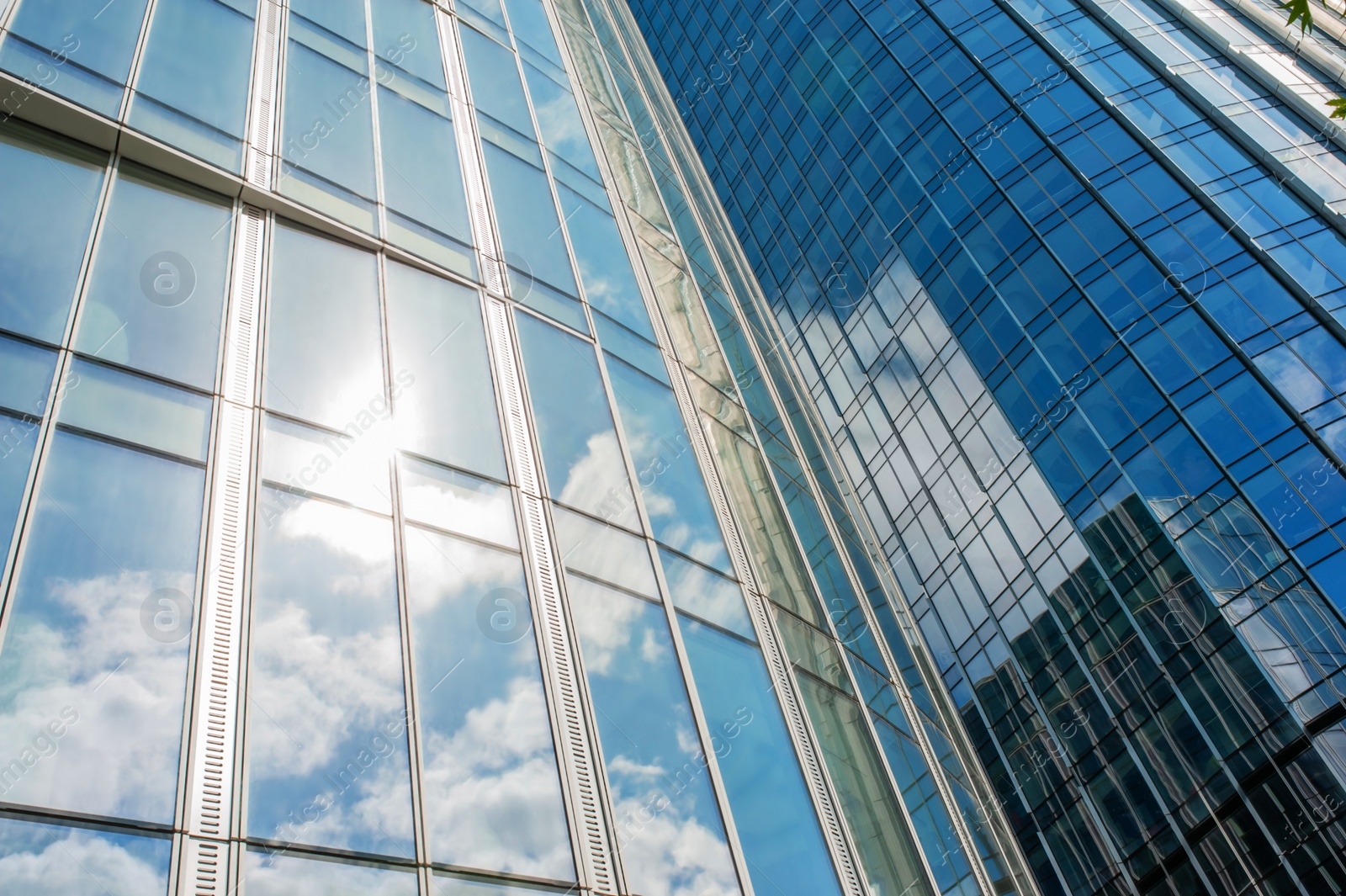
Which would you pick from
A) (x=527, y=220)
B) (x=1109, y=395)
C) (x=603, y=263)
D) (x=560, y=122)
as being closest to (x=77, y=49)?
(x=527, y=220)

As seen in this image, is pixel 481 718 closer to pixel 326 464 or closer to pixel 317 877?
pixel 317 877

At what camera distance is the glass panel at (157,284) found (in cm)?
891

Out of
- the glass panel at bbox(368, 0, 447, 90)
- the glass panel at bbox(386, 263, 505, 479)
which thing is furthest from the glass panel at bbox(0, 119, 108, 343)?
the glass panel at bbox(368, 0, 447, 90)

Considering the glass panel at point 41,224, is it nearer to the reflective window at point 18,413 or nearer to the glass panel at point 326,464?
the reflective window at point 18,413

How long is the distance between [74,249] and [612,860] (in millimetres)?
7053

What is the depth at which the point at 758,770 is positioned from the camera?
1054cm

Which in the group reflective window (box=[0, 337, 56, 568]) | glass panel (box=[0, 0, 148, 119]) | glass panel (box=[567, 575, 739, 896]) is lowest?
glass panel (box=[567, 575, 739, 896])

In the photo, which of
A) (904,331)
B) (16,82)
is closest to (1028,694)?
(904,331)

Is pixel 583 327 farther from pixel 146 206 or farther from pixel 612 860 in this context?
pixel 612 860

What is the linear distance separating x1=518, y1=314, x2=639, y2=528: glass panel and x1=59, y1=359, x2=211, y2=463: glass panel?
3883 mm

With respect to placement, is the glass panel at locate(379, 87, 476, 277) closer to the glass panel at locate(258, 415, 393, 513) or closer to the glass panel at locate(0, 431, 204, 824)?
the glass panel at locate(258, 415, 393, 513)

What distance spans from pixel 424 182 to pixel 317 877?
10.4m

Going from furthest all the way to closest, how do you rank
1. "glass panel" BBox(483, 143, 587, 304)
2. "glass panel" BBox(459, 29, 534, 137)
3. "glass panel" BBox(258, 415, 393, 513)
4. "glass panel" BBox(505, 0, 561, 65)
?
1. "glass panel" BBox(505, 0, 561, 65)
2. "glass panel" BBox(459, 29, 534, 137)
3. "glass panel" BBox(483, 143, 587, 304)
4. "glass panel" BBox(258, 415, 393, 513)

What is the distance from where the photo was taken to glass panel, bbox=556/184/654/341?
16109mm
